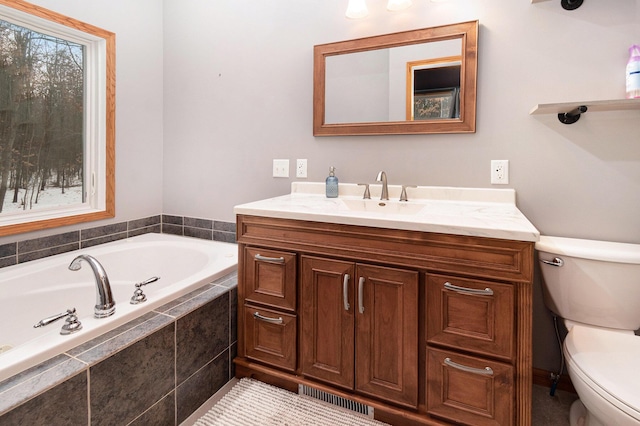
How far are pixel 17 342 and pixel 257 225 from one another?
1.25 meters

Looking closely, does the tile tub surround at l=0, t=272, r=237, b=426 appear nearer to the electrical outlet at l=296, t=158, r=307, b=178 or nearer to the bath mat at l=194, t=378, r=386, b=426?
the bath mat at l=194, t=378, r=386, b=426

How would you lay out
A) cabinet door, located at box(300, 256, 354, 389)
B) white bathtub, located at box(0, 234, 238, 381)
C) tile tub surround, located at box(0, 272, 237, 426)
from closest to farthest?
tile tub surround, located at box(0, 272, 237, 426), white bathtub, located at box(0, 234, 238, 381), cabinet door, located at box(300, 256, 354, 389)

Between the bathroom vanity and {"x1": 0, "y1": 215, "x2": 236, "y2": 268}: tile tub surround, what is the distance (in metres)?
0.92

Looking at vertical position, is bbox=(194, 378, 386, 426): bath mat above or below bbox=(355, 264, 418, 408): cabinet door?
below

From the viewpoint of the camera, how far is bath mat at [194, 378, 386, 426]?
4.91 feet

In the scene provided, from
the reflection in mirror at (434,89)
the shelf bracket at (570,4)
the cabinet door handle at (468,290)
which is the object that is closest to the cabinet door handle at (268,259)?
the cabinet door handle at (468,290)

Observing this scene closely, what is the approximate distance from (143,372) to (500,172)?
1.79 m

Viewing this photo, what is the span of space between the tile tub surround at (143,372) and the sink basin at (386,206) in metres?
0.76

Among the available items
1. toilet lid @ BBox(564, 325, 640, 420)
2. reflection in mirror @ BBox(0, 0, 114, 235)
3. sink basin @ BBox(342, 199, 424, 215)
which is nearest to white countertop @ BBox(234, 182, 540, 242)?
sink basin @ BBox(342, 199, 424, 215)

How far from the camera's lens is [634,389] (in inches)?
39.9

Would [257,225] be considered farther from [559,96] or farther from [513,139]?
[559,96]

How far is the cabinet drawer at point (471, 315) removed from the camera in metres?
1.23

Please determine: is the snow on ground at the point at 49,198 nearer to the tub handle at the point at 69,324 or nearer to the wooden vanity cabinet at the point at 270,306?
the tub handle at the point at 69,324

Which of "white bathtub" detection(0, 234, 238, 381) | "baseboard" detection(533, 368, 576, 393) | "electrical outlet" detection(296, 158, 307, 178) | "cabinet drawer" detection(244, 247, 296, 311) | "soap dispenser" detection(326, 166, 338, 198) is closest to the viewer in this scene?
"white bathtub" detection(0, 234, 238, 381)
